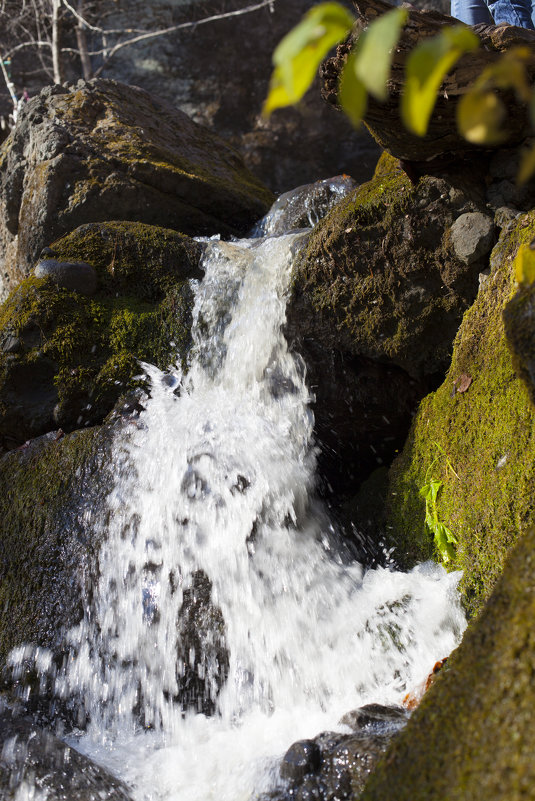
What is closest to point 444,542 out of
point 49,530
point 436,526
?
point 436,526

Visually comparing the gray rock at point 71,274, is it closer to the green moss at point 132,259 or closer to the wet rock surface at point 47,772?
the green moss at point 132,259

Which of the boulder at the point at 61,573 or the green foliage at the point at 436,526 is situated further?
the boulder at the point at 61,573

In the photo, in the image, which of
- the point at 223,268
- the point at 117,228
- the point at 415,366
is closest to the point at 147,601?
the point at 415,366

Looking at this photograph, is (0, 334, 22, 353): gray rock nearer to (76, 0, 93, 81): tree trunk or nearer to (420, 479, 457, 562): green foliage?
(420, 479, 457, 562): green foliage

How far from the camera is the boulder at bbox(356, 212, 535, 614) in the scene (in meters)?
2.74

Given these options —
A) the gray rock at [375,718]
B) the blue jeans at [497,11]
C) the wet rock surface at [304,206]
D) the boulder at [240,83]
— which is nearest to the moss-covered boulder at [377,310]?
the gray rock at [375,718]

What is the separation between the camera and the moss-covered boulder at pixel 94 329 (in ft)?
13.6

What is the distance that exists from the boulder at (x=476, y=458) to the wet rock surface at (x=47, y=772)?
5.29ft

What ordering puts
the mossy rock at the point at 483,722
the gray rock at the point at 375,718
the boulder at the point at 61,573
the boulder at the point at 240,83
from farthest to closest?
the boulder at the point at 240,83
the boulder at the point at 61,573
the gray rock at the point at 375,718
the mossy rock at the point at 483,722

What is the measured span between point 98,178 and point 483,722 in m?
5.28

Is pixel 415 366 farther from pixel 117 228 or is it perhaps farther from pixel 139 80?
pixel 139 80

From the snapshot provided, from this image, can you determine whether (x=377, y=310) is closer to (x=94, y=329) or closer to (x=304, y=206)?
(x=94, y=329)

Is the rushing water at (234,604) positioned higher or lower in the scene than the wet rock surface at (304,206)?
lower

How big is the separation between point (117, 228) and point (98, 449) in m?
1.74
